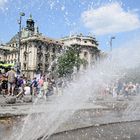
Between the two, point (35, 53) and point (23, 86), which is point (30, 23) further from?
point (23, 86)

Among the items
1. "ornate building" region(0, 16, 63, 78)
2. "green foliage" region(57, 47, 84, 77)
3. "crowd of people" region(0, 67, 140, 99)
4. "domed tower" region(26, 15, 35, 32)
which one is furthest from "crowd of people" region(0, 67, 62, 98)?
"ornate building" region(0, 16, 63, 78)

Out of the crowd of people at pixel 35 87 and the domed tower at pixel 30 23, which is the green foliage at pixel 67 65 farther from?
the crowd of people at pixel 35 87

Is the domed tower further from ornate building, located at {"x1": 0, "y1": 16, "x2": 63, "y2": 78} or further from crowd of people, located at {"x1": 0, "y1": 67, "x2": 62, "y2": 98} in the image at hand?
crowd of people, located at {"x1": 0, "y1": 67, "x2": 62, "y2": 98}

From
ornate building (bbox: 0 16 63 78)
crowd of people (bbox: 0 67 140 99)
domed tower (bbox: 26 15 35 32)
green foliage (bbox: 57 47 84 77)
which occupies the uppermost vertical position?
domed tower (bbox: 26 15 35 32)

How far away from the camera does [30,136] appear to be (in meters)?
7.21

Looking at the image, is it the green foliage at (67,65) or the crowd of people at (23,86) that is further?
the green foliage at (67,65)

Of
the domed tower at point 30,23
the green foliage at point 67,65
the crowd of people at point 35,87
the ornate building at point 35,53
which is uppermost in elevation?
the domed tower at point 30,23

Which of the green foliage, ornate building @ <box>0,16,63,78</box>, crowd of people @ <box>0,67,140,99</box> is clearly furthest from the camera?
ornate building @ <box>0,16,63,78</box>

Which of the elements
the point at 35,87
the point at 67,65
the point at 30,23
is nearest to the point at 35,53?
the point at 30,23

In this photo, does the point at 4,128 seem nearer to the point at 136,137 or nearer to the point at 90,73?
the point at 136,137

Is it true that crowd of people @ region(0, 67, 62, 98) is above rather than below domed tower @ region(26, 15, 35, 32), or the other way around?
below

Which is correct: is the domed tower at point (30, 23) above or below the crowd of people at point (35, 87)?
above

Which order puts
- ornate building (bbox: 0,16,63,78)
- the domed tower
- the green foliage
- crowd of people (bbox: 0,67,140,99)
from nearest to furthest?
crowd of people (bbox: 0,67,140,99)
the green foliage
the domed tower
ornate building (bbox: 0,16,63,78)

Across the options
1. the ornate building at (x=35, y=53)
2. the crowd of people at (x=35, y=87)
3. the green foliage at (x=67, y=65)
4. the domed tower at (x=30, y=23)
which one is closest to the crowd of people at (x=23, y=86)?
the crowd of people at (x=35, y=87)
